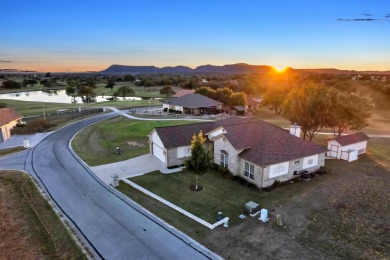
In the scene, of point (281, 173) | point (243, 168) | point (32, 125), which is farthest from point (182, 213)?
point (32, 125)

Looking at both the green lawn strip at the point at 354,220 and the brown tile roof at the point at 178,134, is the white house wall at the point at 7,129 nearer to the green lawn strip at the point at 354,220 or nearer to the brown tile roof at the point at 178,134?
the brown tile roof at the point at 178,134

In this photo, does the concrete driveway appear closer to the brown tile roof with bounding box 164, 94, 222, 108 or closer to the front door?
the front door

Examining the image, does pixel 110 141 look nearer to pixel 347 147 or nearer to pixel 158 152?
pixel 158 152

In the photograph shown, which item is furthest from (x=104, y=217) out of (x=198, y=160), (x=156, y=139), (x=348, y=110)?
(x=348, y=110)

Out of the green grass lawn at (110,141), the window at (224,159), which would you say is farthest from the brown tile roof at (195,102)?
the window at (224,159)

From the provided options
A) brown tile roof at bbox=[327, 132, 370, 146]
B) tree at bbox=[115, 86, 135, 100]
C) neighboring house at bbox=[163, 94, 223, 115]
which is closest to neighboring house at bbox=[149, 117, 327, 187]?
brown tile roof at bbox=[327, 132, 370, 146]

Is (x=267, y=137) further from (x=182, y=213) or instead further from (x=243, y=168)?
(x=182, y=213)
